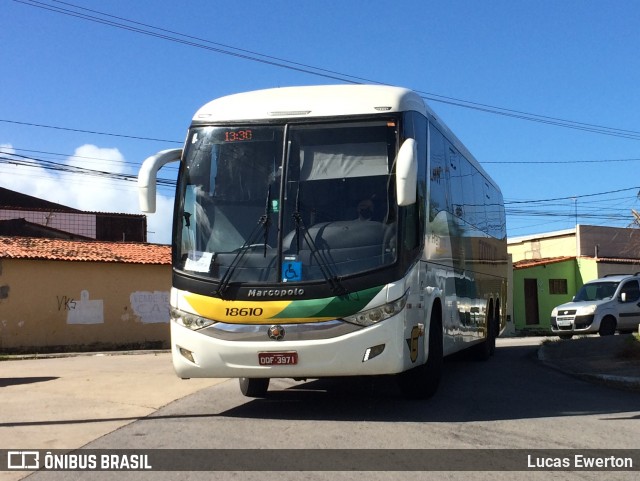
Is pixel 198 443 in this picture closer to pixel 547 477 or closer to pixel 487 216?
pixel 547 477

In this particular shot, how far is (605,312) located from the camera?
21984 mm

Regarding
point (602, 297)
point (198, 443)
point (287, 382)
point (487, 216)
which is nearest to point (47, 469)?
→ point (198, 443)

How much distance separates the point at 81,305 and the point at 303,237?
19213 millimetres

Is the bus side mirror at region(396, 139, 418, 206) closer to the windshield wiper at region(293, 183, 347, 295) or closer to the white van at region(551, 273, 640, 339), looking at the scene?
the windshield wiper at region(293, 183, 347, 295)

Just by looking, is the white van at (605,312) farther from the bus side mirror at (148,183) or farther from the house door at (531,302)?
the bus side mirror at (148,183)

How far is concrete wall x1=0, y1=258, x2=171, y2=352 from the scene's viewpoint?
23.4 meters

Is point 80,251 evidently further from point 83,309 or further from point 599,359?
point 599,359

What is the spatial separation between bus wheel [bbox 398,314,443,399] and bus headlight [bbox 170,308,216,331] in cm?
249

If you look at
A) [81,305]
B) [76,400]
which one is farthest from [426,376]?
[81,305]

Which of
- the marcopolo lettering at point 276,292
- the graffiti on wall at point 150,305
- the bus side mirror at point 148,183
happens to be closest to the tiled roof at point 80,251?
the graffiti on wall at point 150,305

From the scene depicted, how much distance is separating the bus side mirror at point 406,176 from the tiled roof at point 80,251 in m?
19.4

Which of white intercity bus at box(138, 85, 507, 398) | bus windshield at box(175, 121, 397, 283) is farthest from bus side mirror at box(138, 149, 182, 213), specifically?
bus windshield at box(175, 121, 397, 283)

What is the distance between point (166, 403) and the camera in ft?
29.9

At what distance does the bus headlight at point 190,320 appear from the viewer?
7448 mm
